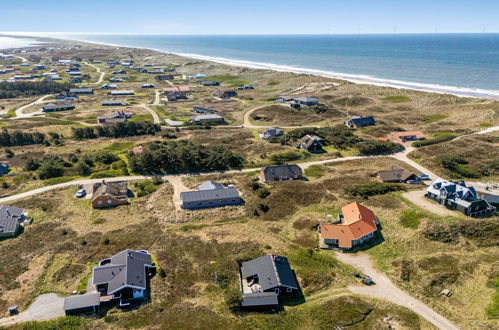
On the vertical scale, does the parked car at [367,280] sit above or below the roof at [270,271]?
below

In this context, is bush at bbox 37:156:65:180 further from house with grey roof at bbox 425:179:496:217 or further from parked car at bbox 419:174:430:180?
parked car at bbox 419:174:430:180

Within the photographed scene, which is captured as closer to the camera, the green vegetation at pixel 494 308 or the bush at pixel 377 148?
the green vegetation at pixel 494 308

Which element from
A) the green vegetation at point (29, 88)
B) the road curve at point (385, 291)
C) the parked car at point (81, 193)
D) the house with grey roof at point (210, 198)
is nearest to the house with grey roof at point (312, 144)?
the house with grey roof at point (210, 198)

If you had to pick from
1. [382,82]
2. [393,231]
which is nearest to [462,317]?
[393,231]

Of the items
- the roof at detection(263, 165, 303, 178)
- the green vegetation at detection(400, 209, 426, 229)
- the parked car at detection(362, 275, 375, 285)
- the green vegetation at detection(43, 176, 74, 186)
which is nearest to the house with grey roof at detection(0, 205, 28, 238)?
the green vegetation at detection(43, 176, 74, 186)

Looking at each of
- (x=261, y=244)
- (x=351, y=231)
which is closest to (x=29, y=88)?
(x=261, y=244)

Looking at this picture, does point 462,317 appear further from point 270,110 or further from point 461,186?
point 270,110

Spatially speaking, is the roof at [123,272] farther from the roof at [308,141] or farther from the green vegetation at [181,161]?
the roof at [308,141]

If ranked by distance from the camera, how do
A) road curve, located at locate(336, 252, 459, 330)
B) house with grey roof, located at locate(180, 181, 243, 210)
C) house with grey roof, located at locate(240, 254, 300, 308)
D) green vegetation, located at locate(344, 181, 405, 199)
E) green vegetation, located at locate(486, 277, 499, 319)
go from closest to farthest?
green vegetation, located at locate(486, 277, 499, 319) < road curve, located at locate(336, 252, 459, 330) < house with grey roof, located at locate(240, 254, 300, 308) < house with grey roof, located at locate(180, 181, 243, 210) < green vegetation, located at locate(344, 181, 405, 199)
